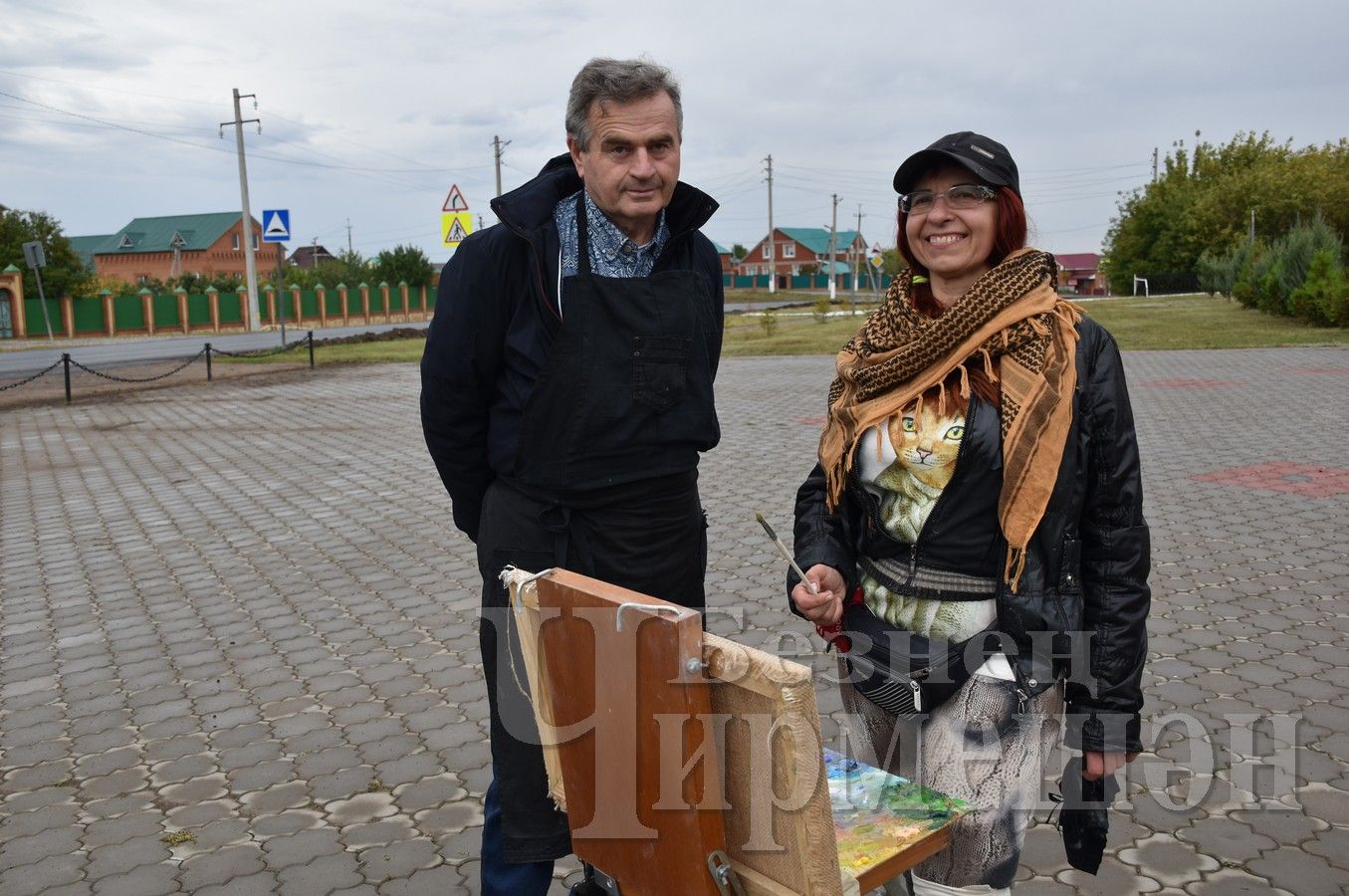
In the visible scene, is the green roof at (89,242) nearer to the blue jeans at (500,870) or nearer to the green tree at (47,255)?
the green tree at (47,255)

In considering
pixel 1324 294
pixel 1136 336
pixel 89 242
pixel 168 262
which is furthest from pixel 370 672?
pixel 89 242

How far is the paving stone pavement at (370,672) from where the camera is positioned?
3.53m

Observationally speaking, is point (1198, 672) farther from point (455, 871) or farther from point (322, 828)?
point (322, 828)

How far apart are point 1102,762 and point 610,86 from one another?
1.71m

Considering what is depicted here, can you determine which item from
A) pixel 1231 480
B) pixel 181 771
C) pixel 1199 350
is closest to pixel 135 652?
pixel 181 771

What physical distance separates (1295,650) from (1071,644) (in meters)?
3.53

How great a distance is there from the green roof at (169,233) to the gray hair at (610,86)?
91168mm

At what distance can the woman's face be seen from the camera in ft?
7.55

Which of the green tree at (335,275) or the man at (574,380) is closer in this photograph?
the man at (574,380)

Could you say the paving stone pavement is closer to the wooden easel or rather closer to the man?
the man

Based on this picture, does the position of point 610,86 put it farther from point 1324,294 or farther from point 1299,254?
point 1299,254

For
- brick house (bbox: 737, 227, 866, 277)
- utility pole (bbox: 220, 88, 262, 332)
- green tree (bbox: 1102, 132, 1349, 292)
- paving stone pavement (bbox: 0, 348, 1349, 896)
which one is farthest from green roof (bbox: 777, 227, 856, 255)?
paving stone pavement (bbox: 0, 348, 1349, 896)

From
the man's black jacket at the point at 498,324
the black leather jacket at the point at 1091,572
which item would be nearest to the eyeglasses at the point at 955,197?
the black leather jacket at the point at 1091,572

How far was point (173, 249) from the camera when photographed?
282 feet
